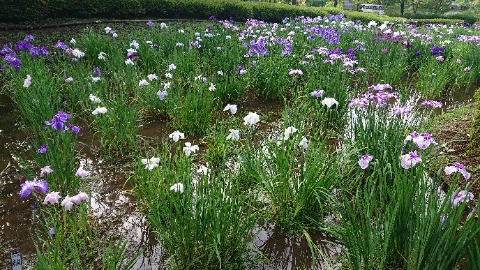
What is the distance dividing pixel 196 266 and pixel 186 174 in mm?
534

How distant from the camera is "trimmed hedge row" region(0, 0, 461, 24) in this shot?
8.98 m

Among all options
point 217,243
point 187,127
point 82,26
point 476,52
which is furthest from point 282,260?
point 82,26

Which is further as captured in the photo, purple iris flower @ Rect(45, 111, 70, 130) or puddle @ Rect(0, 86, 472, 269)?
purple iris flower @ Rect(45, 111, 70, 130)

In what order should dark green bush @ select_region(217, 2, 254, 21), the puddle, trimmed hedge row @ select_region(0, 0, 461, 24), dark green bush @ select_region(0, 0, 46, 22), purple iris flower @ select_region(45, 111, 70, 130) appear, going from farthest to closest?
dark green bush @ select_region(217, 2, 254, 21), trimmed hedge row @ select_region(0, 0, 461, 24), dark green bush @ select_region(0, 0, 46, 22), purple iris flower @ select_region(45, 111, 70, 130), the puddle

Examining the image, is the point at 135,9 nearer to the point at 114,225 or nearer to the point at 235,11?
the point at 235,11

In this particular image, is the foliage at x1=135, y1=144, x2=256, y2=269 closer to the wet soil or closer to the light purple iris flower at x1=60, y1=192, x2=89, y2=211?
the light purple iris flower at x1=60, y1=192, x2=89, y2=211

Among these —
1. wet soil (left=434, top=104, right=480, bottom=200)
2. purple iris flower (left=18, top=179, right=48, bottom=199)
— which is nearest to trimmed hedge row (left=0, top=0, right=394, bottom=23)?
purple iris flower (left=18, top=179, right=48, bottom=199)

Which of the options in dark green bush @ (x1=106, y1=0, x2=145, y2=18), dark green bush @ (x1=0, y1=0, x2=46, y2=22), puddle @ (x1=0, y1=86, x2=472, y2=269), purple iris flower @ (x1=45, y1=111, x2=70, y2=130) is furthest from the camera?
dark green bush @ (x1=106, y1=0, x2=145, y2=18)

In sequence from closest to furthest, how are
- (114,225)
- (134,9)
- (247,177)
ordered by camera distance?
(114,225)
(247,177)
(134,9)

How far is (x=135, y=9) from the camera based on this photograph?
11.9 meters

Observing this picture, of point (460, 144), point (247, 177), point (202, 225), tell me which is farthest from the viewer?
point (460, 144)

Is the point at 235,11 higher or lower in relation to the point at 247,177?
higher

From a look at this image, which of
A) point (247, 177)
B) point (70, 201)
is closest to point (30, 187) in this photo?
point (70, 201)

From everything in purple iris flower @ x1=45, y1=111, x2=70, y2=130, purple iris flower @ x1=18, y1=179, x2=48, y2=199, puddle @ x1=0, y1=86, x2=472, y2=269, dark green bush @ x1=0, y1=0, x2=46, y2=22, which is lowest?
puddle @ x1=0, y1=86, x2=472, y2=269
